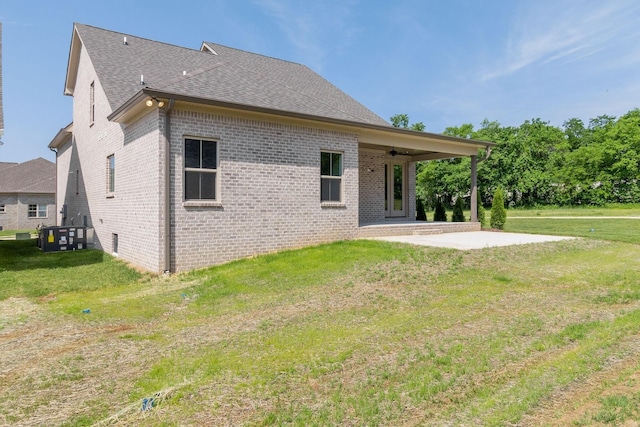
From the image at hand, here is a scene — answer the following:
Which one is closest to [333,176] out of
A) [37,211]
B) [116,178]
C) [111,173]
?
[116,178]

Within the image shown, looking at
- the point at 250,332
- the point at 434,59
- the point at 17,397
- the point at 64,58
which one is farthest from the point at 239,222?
the point at 434,59

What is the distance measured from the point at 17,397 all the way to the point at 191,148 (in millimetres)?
6674

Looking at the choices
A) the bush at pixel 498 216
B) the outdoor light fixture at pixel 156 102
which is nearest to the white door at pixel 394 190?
the bush at pixel 498 216

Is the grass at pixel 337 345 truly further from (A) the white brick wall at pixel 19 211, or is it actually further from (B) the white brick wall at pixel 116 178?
(A) the white brick wall at pixel 19 211

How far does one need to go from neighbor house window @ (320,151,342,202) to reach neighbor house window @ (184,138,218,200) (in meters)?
3.24

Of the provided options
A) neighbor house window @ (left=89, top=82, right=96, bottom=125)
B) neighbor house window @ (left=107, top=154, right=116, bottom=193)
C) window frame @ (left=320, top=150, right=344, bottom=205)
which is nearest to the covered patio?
window frame @ (left=320, top=150, right=344, bottom=205)

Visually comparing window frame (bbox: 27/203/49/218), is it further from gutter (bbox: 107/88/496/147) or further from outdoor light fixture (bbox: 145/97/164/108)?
outdoor light fixture (bbox: 145/97/164/108)

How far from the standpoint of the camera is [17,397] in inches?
137

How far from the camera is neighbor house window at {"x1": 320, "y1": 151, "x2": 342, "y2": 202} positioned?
459 inches

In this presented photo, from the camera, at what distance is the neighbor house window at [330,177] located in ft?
38.3

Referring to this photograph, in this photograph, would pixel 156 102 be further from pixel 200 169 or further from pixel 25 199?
pixel 25 199

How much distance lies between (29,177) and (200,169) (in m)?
36.6

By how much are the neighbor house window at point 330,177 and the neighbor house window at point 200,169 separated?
3240 mm

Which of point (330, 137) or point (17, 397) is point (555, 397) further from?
point (330, 137)
